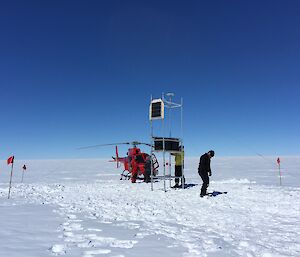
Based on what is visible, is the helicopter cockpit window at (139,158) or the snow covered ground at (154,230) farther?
the helicopter cockpit window at (139,158)

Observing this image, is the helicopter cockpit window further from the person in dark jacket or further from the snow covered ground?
the snow covered ground

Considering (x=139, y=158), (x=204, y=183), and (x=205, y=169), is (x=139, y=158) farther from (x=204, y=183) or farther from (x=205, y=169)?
(x=204, y=183)

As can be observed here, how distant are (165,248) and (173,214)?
3.61 meters

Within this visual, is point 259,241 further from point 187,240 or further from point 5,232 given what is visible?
point 5,232

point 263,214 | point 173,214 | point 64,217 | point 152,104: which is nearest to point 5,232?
point 64,217

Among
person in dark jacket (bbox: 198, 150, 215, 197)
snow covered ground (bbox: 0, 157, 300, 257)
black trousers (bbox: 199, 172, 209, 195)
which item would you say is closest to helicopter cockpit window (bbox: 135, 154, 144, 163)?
person in dark jacket (bbox: 198, 150, 215, 197)

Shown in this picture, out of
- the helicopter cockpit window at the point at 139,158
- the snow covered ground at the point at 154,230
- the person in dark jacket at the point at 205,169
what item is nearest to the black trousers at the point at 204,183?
the person in dark jacket at the point at 205,169

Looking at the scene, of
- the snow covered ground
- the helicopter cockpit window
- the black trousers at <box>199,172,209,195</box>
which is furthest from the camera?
the helicopter cockpit window

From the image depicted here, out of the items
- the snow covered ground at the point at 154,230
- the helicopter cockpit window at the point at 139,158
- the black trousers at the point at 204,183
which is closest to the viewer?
the snow covered ground at the point at 154,230

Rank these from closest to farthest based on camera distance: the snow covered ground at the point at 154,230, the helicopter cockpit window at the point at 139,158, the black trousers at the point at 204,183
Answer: the snow covered ground at the point at 154,230 → the black trousers at the point at 204,183 → the helicopter cockpit window at the point at 139,158

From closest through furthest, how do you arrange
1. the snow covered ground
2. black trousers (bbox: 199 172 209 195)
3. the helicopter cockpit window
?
the snow covered ground < black trousers (bbox: 199 172 209 195) < the helicopter cockpit window

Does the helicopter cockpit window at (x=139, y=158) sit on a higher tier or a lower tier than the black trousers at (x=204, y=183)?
higher

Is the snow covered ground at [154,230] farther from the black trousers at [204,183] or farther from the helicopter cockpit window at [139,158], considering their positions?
the helicopter cockpit window at [139,158]

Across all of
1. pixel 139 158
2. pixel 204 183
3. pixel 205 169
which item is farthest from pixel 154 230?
pixel 139 158
